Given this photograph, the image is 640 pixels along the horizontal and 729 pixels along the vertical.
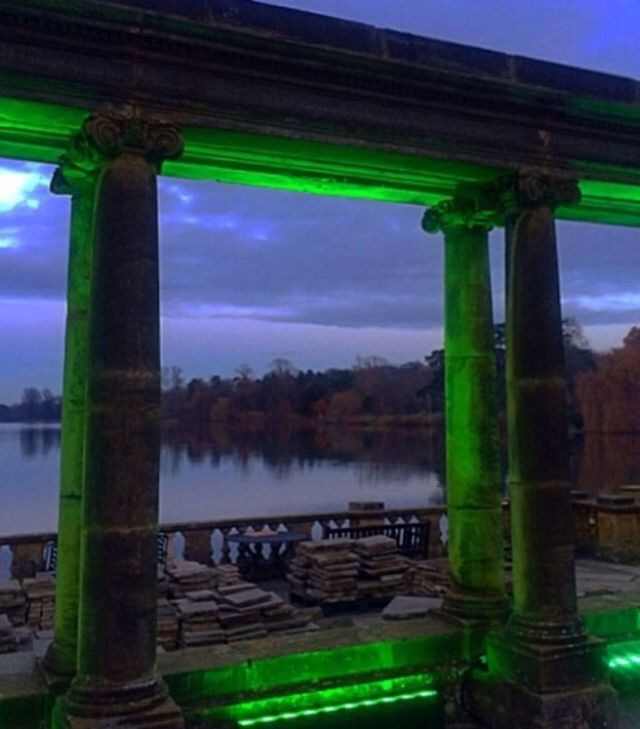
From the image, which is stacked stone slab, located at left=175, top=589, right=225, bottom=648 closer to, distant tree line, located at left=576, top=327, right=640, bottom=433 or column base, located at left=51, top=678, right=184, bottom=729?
A: column base, located at left=51, top=678, right=184, bottom=729

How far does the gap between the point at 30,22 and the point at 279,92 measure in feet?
5.11

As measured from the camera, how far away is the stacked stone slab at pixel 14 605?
927cm

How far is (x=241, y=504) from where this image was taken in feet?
146

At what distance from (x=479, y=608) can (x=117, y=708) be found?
3063mm

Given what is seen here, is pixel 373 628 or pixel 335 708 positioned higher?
pixel 373 628

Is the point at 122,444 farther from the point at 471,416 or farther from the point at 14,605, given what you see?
the point at 14,605

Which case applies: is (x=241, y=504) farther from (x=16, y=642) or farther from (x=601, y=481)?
(x=16, y=642)

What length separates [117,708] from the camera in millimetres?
4289

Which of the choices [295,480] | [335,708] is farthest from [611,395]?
[335,708]

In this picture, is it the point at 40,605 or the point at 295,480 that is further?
the point at 295,480

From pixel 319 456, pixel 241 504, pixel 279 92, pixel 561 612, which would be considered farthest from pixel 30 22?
pixel 319 456

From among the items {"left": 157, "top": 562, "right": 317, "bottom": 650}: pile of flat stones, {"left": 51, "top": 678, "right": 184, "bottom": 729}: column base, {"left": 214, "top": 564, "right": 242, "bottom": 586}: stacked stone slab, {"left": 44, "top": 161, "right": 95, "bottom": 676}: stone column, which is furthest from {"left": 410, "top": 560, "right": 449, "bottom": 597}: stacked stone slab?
{"left": 51, "top": 678, "right": 184, "bottom": 729}: column base

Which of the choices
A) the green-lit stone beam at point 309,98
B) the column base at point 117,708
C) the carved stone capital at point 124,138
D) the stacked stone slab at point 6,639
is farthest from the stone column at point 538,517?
the stacked stone slab at point 6,639

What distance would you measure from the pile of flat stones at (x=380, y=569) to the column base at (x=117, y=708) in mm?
6255
